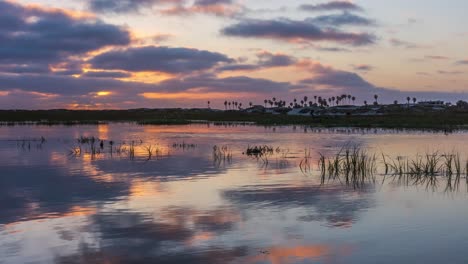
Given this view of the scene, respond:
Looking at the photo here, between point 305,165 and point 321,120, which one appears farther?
point 321,120

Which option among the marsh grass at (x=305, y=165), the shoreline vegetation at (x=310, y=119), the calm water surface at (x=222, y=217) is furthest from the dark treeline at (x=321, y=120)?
the calm water surface at (x=222, y=217)

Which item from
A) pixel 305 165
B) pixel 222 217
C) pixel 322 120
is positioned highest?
pixel 322 120

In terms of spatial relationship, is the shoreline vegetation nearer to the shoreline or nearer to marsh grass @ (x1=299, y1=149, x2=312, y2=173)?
the shoreline

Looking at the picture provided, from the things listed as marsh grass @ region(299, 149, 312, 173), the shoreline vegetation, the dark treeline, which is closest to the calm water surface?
marsh grass @ region(299, 149, 312, 173)

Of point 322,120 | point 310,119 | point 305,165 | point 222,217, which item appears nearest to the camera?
point 222,217

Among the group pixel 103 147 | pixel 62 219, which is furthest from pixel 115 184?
pixel 103 147

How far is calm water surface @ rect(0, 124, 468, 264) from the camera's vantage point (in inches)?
476

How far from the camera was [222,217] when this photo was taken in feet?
52.6

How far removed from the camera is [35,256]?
469 inches

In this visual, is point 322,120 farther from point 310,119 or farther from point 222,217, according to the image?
point 222,217

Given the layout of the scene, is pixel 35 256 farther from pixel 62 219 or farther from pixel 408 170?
pixel 408 170

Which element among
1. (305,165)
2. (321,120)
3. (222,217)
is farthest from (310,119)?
(222,217)

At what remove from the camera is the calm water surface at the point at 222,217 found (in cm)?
1210

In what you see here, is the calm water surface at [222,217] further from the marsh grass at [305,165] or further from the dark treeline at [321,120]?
the dark treeline at [321,120]
